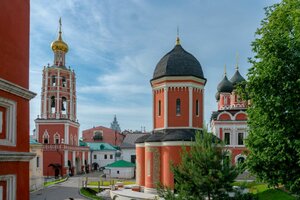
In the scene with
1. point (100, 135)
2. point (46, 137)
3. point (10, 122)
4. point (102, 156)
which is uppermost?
point (10, 122)

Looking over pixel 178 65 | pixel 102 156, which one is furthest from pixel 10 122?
pixel 102 156

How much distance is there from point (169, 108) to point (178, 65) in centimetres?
323

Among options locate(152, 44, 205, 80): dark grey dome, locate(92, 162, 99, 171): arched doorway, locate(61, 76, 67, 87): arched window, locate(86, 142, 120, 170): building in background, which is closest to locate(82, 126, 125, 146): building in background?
locate(86, 142, 120, 170): building in background

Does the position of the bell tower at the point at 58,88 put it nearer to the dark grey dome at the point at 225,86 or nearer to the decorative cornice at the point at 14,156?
the dark grey dome at the point at 225,86

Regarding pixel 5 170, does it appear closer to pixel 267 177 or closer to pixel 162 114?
pixel 267 177

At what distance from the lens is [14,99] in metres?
6.32

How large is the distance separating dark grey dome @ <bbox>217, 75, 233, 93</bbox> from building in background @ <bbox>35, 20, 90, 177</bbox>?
1983cm

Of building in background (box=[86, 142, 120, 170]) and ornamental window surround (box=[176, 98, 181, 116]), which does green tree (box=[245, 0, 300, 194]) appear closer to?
ornamental window surround (box=[176, 98, 181, 116])

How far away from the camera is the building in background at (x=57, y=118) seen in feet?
137

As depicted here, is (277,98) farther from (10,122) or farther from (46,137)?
(46,137)

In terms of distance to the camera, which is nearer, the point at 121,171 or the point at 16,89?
the point at 16,89

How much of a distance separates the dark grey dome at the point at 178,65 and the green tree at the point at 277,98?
11382 millimetres

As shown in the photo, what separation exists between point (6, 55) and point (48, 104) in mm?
38262

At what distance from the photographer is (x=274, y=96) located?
11.8 m
